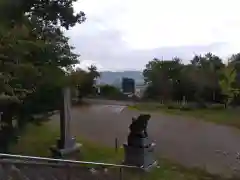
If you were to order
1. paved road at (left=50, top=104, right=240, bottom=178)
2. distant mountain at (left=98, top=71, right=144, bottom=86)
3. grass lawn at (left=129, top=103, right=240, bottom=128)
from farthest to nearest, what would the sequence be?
grass lawn at (left=129, top=103, right=240, bottom=128) → distant mountain at (left=98, top=71, right=144, bottom=86) → paved road at (left=50, top=104, right=240, bottom=178)

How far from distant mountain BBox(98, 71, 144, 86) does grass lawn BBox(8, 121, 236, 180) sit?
190 cm

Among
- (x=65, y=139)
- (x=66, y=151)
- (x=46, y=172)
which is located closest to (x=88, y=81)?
(x=65, y=139)

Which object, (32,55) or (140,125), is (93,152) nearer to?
(140,125)

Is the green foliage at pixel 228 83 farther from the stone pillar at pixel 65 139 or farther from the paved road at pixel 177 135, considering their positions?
the stone pillar at pixel 65 139

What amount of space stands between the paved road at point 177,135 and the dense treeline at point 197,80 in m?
1.26

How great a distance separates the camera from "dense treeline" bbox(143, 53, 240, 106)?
11188mm

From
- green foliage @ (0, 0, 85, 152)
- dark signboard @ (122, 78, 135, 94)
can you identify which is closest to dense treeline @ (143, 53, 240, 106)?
dark signboard @ (122, 78, 135, 94)

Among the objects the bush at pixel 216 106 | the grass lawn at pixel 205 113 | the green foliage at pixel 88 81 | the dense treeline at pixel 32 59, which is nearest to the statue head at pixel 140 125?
the dense treeline at pixel 32 59

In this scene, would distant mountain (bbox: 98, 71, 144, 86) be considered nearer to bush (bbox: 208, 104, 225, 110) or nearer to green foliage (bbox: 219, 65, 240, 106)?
bush (bbox: 208, 104, 225, 110)

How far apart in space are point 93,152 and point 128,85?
408 centimetres

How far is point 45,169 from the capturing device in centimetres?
246

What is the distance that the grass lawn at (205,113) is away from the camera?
994 centimetres

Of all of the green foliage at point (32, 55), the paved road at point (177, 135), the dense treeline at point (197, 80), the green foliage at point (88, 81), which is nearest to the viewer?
the green foliage at point (32, 55)

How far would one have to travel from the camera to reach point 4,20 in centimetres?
362
